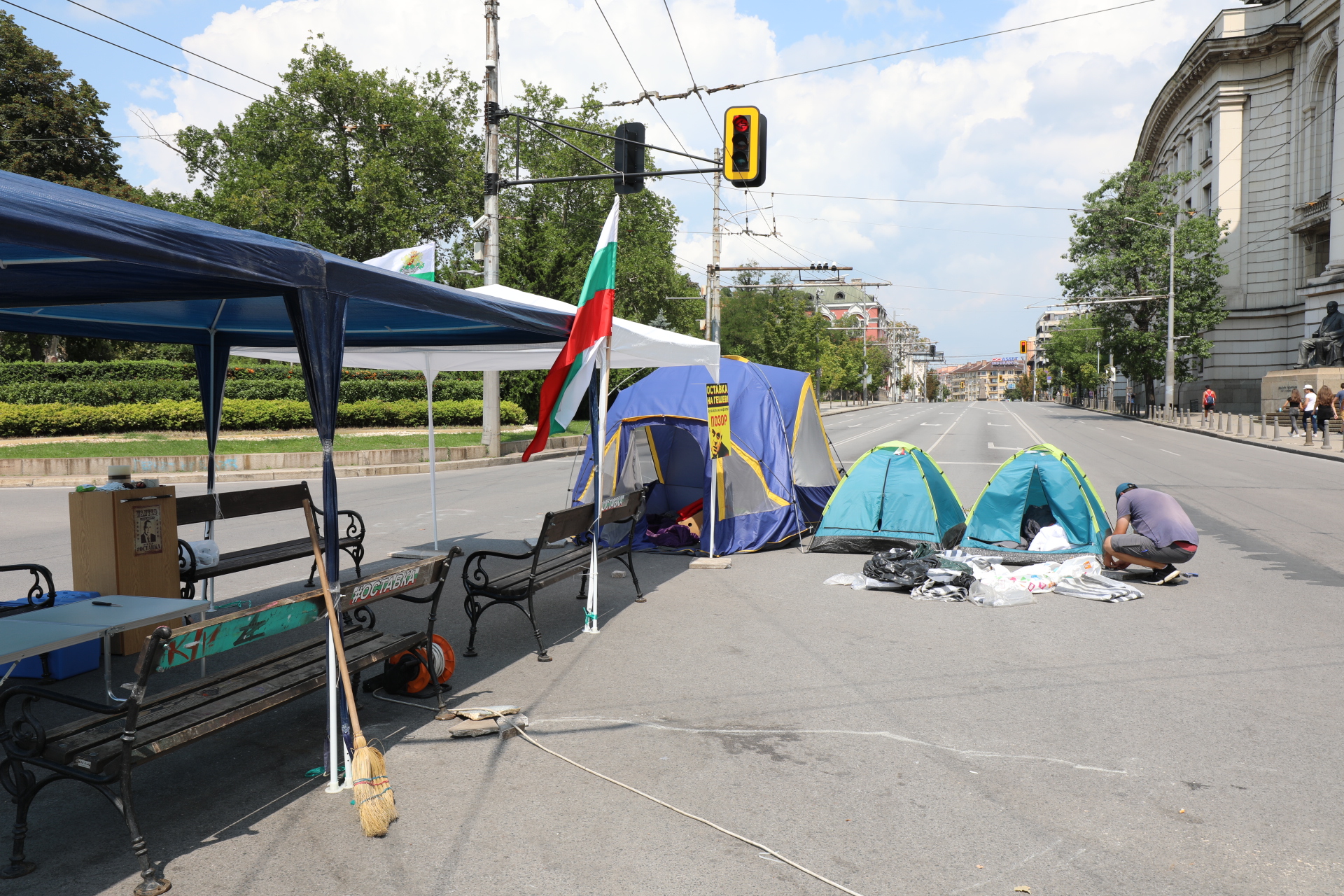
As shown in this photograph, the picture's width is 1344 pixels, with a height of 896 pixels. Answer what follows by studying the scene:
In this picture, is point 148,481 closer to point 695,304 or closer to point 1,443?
point 1,443

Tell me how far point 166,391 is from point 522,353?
19.1m

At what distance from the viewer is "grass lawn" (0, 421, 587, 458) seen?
19.0 meters

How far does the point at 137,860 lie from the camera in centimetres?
352

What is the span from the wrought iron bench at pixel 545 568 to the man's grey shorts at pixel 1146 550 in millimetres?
4856

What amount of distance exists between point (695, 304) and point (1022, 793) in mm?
59003

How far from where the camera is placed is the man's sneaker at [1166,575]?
8.73 metres

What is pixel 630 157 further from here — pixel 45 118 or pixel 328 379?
pixel 45 118

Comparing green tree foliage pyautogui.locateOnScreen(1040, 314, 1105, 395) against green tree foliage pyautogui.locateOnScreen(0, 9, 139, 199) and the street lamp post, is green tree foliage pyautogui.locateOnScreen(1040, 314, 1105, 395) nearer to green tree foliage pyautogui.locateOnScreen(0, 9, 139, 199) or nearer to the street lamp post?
the street lamp post

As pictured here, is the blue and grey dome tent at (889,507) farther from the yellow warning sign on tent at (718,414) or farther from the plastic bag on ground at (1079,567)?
the yellow warning sign on tent at (718,414)

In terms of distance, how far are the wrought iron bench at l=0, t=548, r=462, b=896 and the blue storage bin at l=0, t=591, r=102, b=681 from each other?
53.3 inches

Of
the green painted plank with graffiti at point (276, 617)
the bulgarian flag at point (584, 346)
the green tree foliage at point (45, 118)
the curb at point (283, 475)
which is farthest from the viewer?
the green tree foliage at point (45, 118)

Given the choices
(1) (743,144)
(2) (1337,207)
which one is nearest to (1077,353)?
(2) (1337,207)

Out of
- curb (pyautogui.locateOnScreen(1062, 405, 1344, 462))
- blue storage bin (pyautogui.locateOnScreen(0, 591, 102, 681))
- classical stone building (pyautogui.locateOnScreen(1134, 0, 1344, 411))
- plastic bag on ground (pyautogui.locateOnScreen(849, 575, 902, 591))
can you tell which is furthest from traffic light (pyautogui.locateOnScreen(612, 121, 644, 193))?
classical stone building (pyautogui.locateOnScreen(1134, 0, 1344, 411))

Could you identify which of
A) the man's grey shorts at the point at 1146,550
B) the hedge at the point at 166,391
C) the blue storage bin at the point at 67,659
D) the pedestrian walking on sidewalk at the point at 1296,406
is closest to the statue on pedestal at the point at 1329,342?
the pedestrian walking on sidewalk at the point at 1296,406
